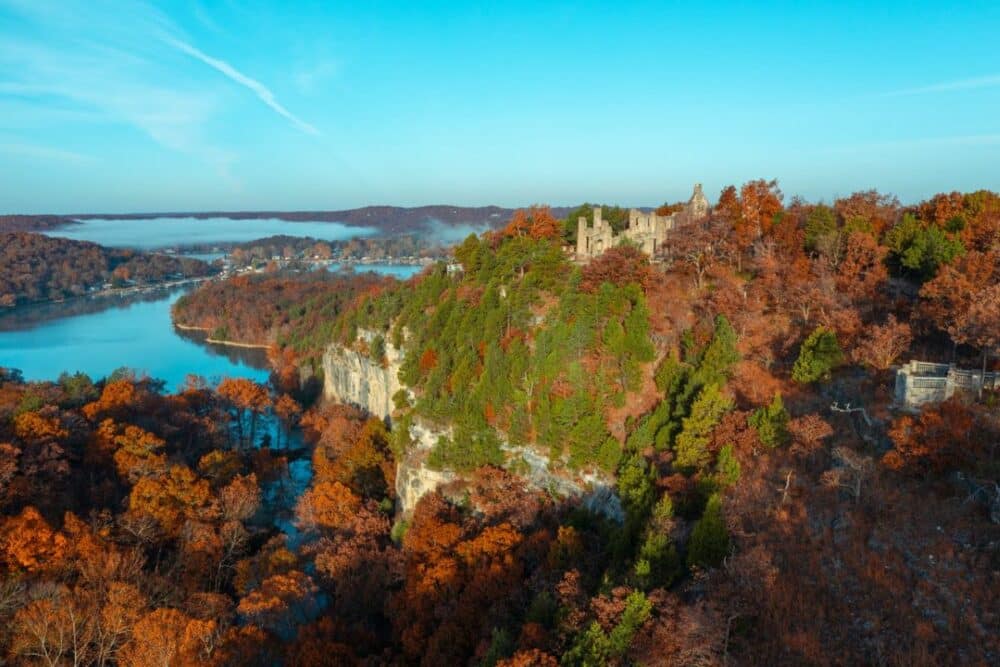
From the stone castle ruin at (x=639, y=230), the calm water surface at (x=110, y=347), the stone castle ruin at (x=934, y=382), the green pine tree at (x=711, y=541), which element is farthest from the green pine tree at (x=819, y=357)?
the calm water surface at (x=110, y=347)

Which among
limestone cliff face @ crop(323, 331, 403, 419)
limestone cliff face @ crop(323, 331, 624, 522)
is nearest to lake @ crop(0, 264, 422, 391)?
limestone cliff face @ crop(323, 331, 403, 419)

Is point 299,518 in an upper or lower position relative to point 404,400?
lower

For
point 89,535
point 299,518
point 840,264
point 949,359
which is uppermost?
point 840,264

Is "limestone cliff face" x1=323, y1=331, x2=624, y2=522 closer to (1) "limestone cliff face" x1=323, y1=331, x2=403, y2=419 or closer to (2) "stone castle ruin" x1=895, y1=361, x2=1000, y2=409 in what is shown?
(1) "limestone cliff face" x1=323, y1=331, x2=403, y2=419

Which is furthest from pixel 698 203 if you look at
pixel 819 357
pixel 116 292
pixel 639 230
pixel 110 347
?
pixel 116 292

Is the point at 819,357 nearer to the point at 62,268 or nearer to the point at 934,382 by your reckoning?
the point at 934,382

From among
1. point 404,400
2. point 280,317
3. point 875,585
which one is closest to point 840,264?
point 875,585

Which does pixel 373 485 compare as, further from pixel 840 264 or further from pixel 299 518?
pixel 840 264
